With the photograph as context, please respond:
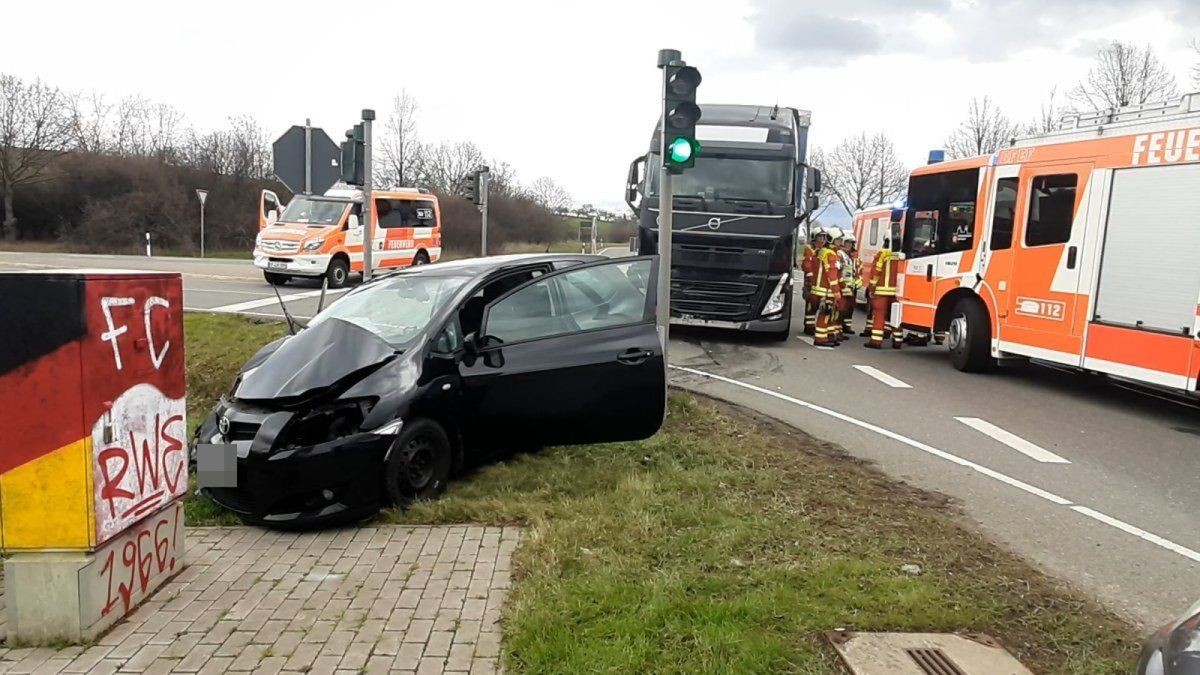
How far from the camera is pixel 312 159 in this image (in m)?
10.0

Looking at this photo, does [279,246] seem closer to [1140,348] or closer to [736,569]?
[1140,348]

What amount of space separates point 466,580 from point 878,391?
22.0ft

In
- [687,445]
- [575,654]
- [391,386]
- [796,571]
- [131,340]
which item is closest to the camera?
[575,654]

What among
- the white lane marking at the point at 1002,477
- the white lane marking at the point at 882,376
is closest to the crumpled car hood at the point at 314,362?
the white lane marking at the point at 1002,477

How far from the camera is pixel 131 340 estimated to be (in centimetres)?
361

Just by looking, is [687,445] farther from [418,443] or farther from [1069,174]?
[1069,174]

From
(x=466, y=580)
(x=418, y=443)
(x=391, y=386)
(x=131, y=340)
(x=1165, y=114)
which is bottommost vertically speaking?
(x=466, y=580)

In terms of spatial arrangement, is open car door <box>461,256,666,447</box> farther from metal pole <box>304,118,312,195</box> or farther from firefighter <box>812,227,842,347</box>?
firefighter <box>812,227,842,347</box>

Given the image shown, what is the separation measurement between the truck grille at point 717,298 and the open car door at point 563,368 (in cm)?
662

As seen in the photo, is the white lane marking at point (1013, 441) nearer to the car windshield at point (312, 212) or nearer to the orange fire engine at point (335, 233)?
the orange fire engine at point (335, 233)

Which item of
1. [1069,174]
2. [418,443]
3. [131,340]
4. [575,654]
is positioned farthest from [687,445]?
[1069,174]

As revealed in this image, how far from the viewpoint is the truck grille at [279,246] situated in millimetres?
18248

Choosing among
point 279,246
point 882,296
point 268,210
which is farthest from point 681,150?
point 268,210

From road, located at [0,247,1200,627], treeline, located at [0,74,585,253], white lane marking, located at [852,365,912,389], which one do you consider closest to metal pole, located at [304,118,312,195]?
road, located at [0,247,1200,627]
